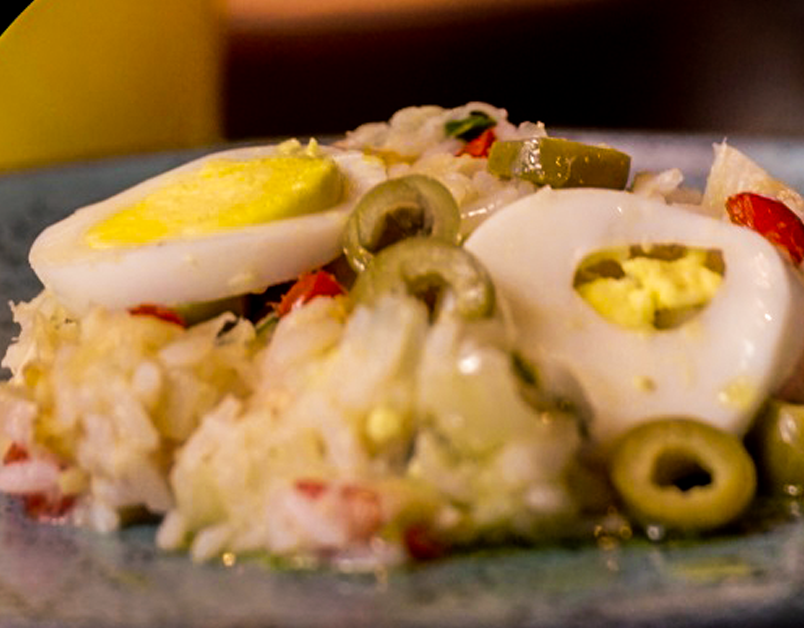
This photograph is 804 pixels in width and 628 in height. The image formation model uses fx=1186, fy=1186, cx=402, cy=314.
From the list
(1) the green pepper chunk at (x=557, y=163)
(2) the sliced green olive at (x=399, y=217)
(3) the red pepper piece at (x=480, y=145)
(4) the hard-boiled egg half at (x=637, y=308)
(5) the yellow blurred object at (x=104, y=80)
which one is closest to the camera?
(4) the hard-boiled egg half at (x=637, y=308)

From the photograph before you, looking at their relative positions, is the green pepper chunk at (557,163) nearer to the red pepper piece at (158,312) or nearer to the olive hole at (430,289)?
the olive hole at (430,289)

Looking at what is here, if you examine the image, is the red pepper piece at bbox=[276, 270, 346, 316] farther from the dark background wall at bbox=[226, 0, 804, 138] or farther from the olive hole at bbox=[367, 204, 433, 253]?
the dark background wall at bbox=[226, 0, 804, 138]

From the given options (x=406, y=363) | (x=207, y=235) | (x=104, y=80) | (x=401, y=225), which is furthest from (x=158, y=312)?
(x=104, y=80)

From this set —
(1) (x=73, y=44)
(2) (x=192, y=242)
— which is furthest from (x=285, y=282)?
(1) (x=73, y=44)

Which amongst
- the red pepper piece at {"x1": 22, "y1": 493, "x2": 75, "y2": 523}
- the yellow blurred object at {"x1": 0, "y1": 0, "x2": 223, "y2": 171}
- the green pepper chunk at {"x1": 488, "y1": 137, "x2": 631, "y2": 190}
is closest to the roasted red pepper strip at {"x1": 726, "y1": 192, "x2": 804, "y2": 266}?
the green pepper chunk at {"x1": 488, "y1": 137, "x2": 631, "y2": 190}

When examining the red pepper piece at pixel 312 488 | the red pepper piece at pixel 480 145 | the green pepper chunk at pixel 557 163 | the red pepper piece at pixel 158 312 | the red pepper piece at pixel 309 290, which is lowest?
the red pepper piece at pixel 312 488

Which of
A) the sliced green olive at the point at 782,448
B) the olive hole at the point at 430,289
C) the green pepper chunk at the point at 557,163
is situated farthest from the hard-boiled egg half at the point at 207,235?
Answer: the sliced green olive at the point at 782,448

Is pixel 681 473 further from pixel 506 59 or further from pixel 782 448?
pixel 506 59
